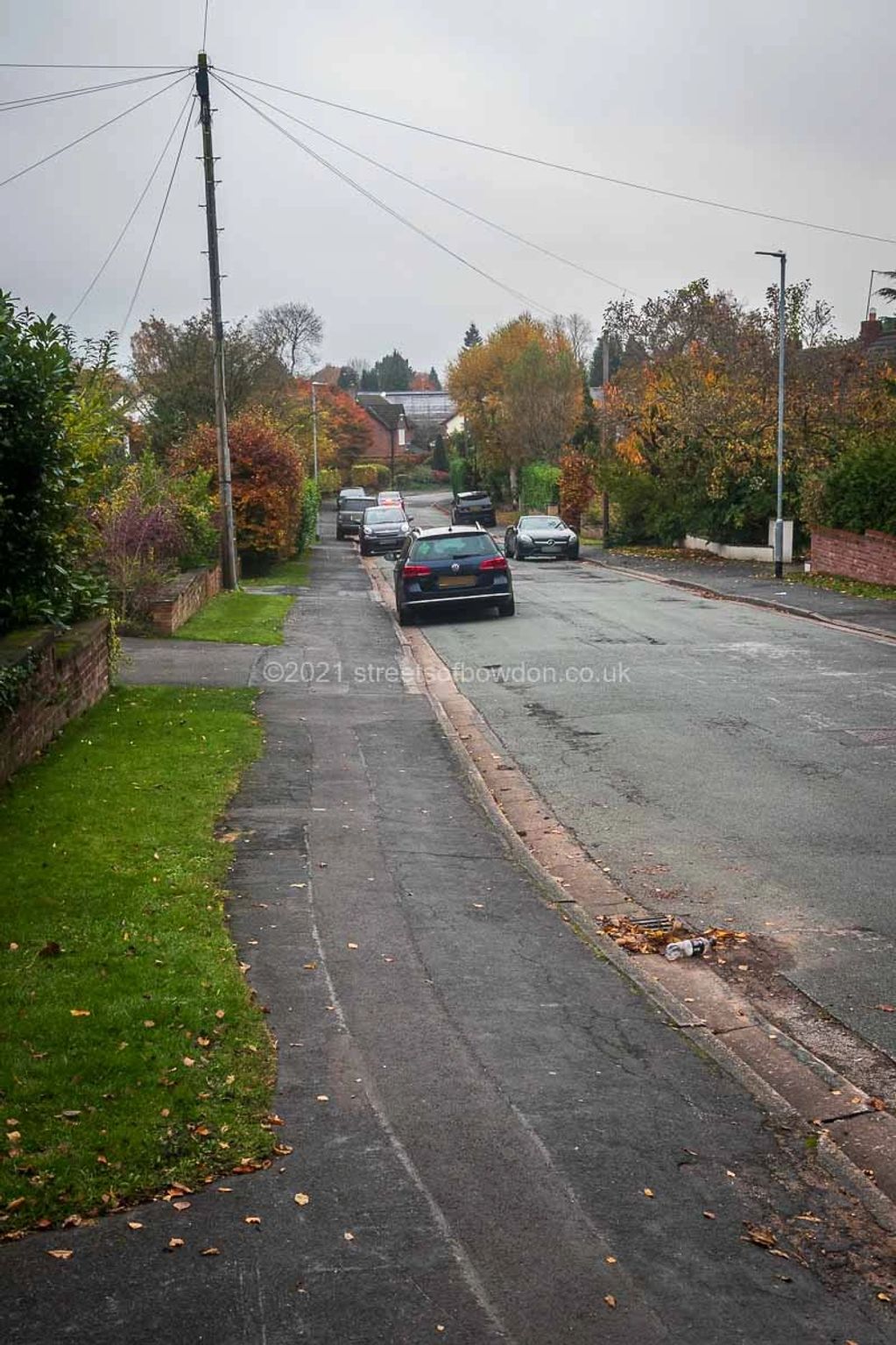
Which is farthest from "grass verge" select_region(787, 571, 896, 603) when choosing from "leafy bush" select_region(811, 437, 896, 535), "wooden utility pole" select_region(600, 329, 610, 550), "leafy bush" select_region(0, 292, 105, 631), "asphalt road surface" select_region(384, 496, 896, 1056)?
"leafy bush" select_region(0, 292, 105, 631)

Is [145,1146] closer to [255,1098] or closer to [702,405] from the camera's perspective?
[255,1098]

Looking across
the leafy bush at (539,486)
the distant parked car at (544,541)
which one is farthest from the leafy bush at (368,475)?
the distant parked car at (544,541)

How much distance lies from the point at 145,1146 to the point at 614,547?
4323cm

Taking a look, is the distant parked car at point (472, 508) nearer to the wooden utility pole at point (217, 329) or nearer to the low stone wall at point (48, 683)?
the wooden utility pole at point (217, 329)

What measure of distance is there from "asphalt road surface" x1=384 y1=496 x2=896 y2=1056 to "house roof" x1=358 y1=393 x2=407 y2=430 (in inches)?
3766

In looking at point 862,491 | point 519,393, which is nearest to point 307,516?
point 862,491

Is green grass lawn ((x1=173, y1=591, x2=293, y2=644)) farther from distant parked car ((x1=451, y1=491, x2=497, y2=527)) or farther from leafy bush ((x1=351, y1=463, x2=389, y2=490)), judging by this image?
leafy bush ((x1=351, y1=463, x2=389, y2=490))

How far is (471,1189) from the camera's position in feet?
14.3

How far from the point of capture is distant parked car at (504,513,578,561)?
42.3 metres

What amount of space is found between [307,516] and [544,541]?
821 cm

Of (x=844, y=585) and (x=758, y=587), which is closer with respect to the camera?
(x=844, y=585)

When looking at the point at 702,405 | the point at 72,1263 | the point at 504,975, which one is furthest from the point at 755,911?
the point at 702,405

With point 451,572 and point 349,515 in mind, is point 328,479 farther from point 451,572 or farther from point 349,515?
point 451,572

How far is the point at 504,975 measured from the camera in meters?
6.57
